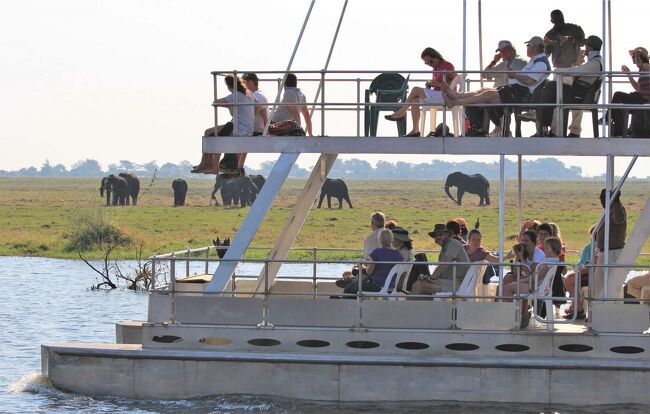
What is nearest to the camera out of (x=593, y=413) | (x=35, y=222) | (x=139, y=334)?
(x=593, y=413)

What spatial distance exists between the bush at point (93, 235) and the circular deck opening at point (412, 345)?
27899mm

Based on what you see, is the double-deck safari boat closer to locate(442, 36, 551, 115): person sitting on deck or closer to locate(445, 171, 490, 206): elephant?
locate(442, 36, 551, 115): person sitting on deck

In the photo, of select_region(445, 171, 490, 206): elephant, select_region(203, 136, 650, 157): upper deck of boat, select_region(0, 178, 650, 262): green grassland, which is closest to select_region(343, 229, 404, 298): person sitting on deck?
select_region(203, 136, 650, 157): upper deck of boat

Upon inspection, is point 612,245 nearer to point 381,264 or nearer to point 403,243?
point 403,243

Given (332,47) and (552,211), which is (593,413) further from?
(552,211)

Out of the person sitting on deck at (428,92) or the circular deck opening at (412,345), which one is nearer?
the circular deck opening at (412,345)

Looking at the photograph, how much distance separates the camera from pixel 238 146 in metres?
15.5

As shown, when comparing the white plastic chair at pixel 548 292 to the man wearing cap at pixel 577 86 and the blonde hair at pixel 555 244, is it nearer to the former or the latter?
the blonde hair at pixel 555 244

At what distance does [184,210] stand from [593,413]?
5590 centimetres

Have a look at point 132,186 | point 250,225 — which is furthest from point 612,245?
point 132,186

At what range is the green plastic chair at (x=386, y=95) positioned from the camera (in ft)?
51.0

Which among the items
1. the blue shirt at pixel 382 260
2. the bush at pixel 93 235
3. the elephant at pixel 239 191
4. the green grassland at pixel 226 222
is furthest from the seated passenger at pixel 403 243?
the elephant at pixel 239 191

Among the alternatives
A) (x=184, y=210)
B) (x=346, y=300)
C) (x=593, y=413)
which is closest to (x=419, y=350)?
(x=346, y=300)

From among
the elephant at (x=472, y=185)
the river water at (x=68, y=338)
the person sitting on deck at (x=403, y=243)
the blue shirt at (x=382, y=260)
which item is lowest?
the river water at (x=68, y=338)
